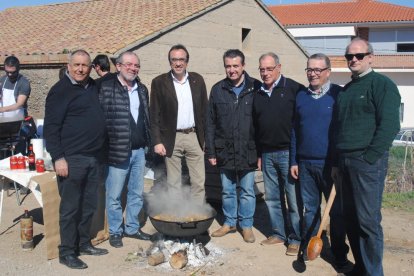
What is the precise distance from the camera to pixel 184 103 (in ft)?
18.7

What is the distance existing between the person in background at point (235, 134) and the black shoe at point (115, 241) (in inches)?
53.5

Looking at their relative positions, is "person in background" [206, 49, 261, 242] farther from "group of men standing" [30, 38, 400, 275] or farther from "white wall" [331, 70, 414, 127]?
"white wall" [331, 70, 414, 127]

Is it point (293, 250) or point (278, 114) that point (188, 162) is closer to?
point (278, 114)

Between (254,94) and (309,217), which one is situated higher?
(254,94)

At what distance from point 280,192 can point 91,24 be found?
11.4 metres

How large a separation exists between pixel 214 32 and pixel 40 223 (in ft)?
34.5

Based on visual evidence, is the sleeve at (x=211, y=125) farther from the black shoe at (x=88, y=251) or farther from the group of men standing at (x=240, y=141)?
the black shoe at (x=88, y=251)

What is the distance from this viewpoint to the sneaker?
5.24 meters

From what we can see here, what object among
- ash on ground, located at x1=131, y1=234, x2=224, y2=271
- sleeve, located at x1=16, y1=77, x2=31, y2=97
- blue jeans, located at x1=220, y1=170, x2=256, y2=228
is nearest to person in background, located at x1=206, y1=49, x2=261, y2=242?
blue jeans, located at x1=220, y1=170, x2=256, y2=228

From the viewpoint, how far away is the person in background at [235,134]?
5375mm

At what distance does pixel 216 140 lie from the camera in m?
5.59

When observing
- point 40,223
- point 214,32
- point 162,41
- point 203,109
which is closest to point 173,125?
point 203,109

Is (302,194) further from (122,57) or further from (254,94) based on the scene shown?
(122,57)

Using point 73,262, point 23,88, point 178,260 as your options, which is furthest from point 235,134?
point 23,88
